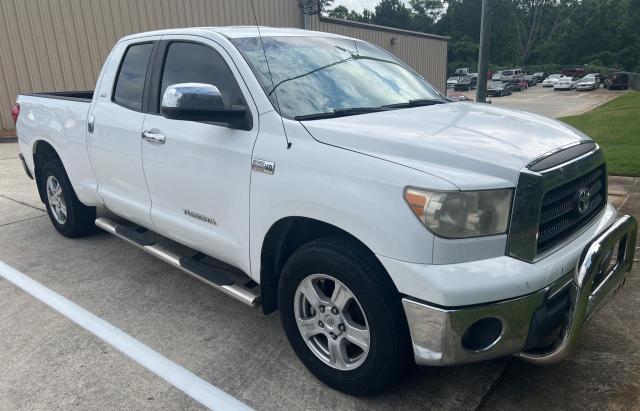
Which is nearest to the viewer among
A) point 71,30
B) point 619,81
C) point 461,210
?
point 461,210

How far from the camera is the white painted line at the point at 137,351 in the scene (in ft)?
8.99

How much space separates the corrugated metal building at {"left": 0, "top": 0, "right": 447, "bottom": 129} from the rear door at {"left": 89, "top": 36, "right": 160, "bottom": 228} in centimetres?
1213

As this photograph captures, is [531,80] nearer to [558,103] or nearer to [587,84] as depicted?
[587,84]

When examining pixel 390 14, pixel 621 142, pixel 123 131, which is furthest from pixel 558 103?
pixel 390 14

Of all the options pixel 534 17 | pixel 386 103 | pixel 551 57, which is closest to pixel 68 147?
pixel 386 103

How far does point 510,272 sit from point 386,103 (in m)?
1.47

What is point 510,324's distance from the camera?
7.32 ft

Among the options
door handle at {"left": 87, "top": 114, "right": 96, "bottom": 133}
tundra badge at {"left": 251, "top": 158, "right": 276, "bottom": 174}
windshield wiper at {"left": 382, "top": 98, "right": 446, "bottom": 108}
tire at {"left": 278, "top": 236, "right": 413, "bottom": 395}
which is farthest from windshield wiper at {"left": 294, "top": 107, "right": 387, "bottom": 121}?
door handle at {"left": 87, "top": 114, "right": 96, "bottom": 133}

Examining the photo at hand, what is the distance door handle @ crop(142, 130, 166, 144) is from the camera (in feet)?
11.5

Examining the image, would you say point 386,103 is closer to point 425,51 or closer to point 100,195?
point 100,195

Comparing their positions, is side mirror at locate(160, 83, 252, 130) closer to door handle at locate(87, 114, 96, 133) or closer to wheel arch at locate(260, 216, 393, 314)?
wheel arch at locate(260, 216, 393, 314)

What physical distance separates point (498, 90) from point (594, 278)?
52401mm

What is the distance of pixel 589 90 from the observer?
53.8 meters

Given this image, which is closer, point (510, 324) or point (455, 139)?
point (510, 324)
